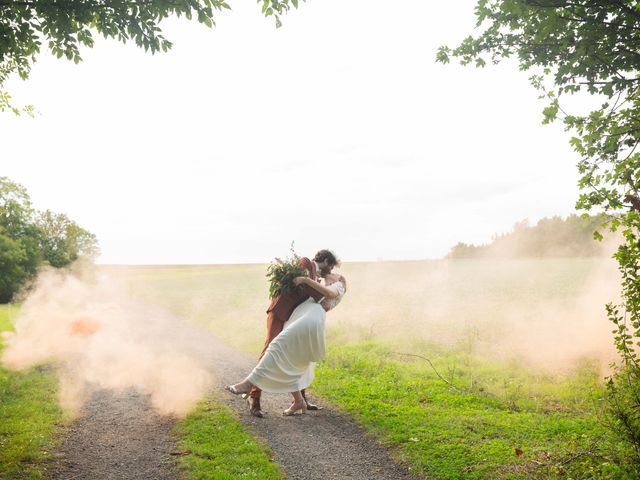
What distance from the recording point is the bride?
29.9ft

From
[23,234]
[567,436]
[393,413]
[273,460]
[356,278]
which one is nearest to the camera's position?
[273,460]

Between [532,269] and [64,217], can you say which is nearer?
[532,269]

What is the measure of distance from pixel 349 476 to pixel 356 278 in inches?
1507

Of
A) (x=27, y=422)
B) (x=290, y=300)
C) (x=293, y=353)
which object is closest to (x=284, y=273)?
(x=290, y=300)

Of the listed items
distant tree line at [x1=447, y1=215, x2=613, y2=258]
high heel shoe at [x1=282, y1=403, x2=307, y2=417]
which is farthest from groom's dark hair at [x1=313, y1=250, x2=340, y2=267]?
distant tree line at [x1=447, y1=215, x2=613, y2=258]

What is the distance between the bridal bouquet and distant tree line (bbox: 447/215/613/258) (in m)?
46.5

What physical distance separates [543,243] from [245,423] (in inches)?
2081

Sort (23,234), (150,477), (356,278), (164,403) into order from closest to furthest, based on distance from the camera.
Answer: (150,477), (164,403), (356,278), (23,234)

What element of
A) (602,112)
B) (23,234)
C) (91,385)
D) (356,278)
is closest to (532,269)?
(356,278)

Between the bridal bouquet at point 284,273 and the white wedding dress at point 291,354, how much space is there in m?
0.75

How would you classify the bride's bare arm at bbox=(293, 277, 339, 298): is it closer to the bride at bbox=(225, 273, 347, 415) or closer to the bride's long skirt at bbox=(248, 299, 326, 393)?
the bride at bbox=(225, 273, 347, 415)

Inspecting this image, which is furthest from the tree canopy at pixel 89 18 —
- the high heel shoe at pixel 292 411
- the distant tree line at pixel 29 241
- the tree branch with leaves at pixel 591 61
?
the distant tree line at pixel 29 241

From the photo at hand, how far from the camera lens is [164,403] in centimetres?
1096

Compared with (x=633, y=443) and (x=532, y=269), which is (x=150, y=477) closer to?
(x=633, y=443)
